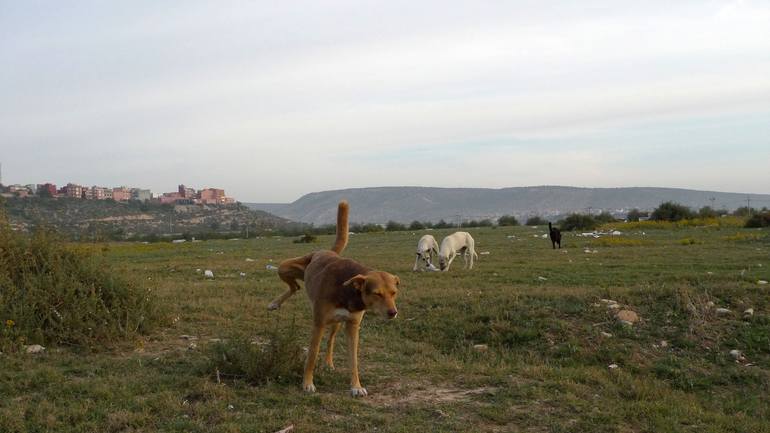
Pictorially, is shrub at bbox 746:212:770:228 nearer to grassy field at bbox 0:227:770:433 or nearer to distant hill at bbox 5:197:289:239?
grassy field at bbox 0:227:770:433

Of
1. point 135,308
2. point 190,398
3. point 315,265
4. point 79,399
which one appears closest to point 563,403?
point 315,265

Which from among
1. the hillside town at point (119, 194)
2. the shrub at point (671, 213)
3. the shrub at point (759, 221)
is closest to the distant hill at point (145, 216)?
the hillside town at point (119, 194)

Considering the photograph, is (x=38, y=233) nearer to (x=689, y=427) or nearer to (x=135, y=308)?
(x=135, y=308)

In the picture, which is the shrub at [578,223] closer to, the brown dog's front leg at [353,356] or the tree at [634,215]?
the tree at [634,215]

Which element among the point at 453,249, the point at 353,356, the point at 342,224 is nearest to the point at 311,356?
the point at 353,356

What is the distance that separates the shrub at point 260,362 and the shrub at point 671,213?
45.8m

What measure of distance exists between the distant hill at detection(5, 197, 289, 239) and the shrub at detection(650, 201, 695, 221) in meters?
35.9

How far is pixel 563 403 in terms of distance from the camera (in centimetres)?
690

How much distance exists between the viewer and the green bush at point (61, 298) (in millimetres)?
8742

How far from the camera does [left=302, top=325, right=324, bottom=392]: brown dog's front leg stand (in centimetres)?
683

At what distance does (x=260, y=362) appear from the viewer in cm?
722

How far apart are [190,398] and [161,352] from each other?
2.46 meters

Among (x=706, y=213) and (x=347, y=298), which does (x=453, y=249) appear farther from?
(x=706, y=213)

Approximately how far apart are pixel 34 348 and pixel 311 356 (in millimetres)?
4107
